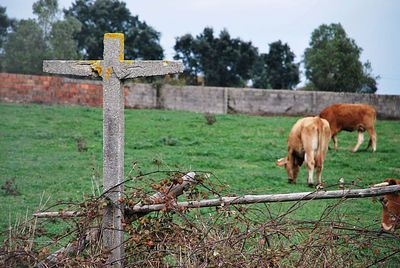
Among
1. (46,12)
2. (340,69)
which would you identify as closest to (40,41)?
(46,12)

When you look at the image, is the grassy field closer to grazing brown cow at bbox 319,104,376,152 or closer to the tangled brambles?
grazing brown cow at bbox 319,104,376,152

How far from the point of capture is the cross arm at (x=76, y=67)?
5680mm

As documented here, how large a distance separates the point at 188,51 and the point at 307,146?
41.1 meters

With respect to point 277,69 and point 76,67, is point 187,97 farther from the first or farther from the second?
point 277,69

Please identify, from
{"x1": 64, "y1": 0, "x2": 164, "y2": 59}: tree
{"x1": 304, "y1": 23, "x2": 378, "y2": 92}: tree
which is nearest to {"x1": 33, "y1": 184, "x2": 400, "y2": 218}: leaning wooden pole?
{"x1": 304, "y1": 23, "x2": 378, "y2": 92}: tree

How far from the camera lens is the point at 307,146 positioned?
1358 cm

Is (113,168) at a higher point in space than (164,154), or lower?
higher

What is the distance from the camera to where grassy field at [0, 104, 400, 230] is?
1082cm

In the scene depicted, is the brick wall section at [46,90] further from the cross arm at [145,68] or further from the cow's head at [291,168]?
the cross arm at [145,68]

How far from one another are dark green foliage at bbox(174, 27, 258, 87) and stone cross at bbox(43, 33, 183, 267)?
1764 inches

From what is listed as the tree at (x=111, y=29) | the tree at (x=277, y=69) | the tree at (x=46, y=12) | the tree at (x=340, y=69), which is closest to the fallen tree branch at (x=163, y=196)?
the tree at (x=340, y=69)

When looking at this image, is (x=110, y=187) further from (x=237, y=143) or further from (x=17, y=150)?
(x=237, y=143)

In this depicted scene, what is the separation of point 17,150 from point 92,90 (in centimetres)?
1224

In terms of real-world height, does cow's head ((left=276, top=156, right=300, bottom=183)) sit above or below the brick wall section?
below
